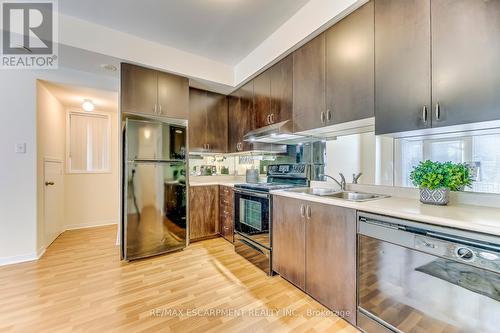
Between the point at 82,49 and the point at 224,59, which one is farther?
the point at 224,59

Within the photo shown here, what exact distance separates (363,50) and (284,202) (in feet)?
4.94

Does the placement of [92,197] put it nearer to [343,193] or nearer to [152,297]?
[152,297]

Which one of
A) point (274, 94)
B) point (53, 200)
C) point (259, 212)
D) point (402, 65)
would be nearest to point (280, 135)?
point (274, 94)

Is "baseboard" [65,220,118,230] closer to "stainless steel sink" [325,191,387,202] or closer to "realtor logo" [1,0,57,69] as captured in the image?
"realtor logo" [1,0,57,69]

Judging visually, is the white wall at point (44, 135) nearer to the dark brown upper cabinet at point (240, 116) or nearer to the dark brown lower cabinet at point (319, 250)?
the dark brown upper cabinet at point (240, 116)

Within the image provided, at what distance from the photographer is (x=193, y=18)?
2330 millimetres

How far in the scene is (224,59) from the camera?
3.26 meters

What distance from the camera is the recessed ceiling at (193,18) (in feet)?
A: 6.91

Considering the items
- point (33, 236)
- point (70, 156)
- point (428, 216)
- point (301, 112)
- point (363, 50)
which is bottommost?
point (33, 236)

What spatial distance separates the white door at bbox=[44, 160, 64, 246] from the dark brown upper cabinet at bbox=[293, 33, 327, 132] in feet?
11.6

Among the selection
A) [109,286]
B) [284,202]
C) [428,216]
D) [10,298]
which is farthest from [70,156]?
[428,216]

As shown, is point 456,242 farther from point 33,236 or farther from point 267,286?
point 33,236

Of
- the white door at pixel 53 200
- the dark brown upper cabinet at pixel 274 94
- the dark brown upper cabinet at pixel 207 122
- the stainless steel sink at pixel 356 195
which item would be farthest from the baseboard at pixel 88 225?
the stainless steel sink at pixel 356 195

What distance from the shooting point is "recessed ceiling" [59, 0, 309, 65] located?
2107 mm
